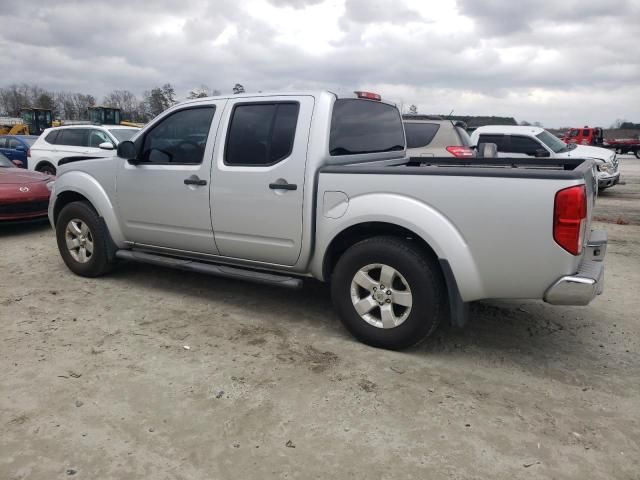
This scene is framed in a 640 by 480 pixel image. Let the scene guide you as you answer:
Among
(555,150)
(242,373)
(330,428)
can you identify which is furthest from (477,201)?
(555,150)

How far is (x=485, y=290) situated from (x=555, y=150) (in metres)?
9.54

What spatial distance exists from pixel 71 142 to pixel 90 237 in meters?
7.76

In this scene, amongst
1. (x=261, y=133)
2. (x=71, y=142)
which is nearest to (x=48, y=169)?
(x=71, y=142)

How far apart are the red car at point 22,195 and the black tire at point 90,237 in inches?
105

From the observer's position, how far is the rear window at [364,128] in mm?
4012

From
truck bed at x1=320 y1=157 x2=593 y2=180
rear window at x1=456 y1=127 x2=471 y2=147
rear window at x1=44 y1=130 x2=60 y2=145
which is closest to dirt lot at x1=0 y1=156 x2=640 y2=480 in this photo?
truck bed at x1=320 y1=157 x2=593 y2=180

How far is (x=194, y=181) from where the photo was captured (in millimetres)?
4344

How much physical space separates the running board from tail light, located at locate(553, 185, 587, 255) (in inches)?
74.1

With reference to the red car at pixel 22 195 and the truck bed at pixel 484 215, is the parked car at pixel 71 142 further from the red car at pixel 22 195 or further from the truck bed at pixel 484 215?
→ the truck bed at pixel 484 215

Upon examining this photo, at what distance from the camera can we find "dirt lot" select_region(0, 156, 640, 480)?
249cm

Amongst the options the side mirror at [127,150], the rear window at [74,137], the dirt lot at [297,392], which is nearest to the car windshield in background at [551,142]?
the dirt lot at [297,392]

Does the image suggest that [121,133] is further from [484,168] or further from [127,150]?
[484,168]

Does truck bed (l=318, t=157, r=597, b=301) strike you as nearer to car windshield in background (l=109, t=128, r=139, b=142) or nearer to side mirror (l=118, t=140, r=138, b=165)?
side mirror (l=118, t=140, r=138, b=165)

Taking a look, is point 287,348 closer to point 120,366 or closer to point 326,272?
point 326,272
